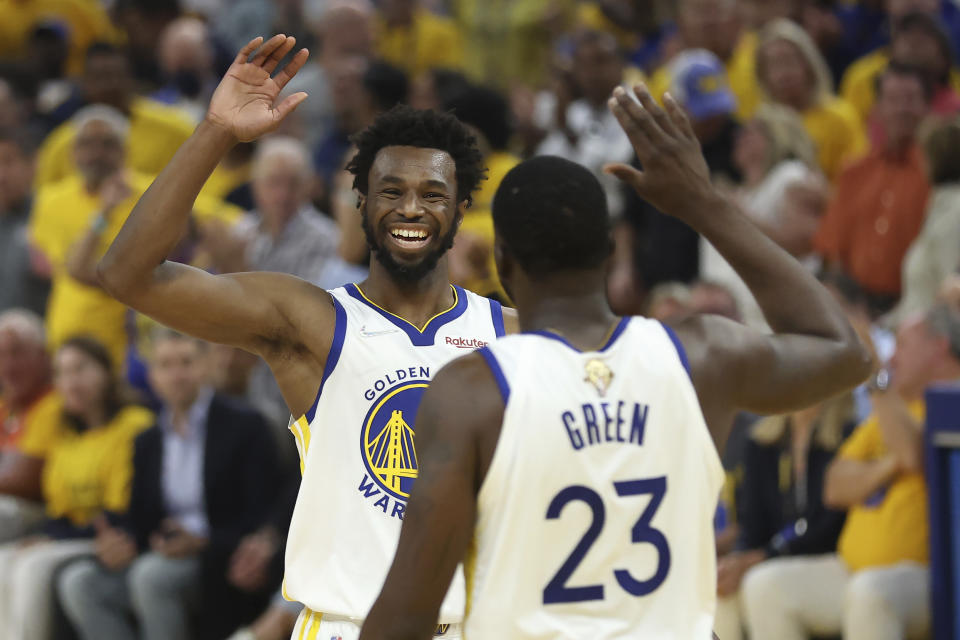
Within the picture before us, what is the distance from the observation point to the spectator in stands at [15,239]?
9688 mm

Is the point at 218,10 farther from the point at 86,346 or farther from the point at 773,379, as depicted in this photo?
the point at 773,379

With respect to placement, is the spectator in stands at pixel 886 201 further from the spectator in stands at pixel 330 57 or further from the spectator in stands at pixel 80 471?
the spectator in stands at pixel 80 471

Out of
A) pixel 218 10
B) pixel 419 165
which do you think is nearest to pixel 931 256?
pixel 419 165

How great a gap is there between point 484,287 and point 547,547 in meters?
3.39

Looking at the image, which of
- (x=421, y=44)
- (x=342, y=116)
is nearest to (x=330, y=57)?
(x=342, y=116)

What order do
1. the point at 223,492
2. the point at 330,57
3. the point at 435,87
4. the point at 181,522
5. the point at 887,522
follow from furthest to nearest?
the point at 330,57 < the point at 435,87 < the point at 181,522 < the point at 223,492 < the point at 887,522

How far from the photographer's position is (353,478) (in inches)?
145

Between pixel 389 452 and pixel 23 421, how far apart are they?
531 cm

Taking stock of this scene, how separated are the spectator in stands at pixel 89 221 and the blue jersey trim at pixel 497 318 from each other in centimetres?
465

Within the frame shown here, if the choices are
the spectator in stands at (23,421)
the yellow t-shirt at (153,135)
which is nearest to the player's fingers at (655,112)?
the spectator in stands at (23,421)

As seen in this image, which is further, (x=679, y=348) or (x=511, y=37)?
(x=511, y=37)

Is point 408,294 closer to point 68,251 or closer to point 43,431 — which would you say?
point 43,431

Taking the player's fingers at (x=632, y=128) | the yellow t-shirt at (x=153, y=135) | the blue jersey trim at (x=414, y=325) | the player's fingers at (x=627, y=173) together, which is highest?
the yellow t-shirt at (x=153, y=135)

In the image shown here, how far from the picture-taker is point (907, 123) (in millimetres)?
7820
